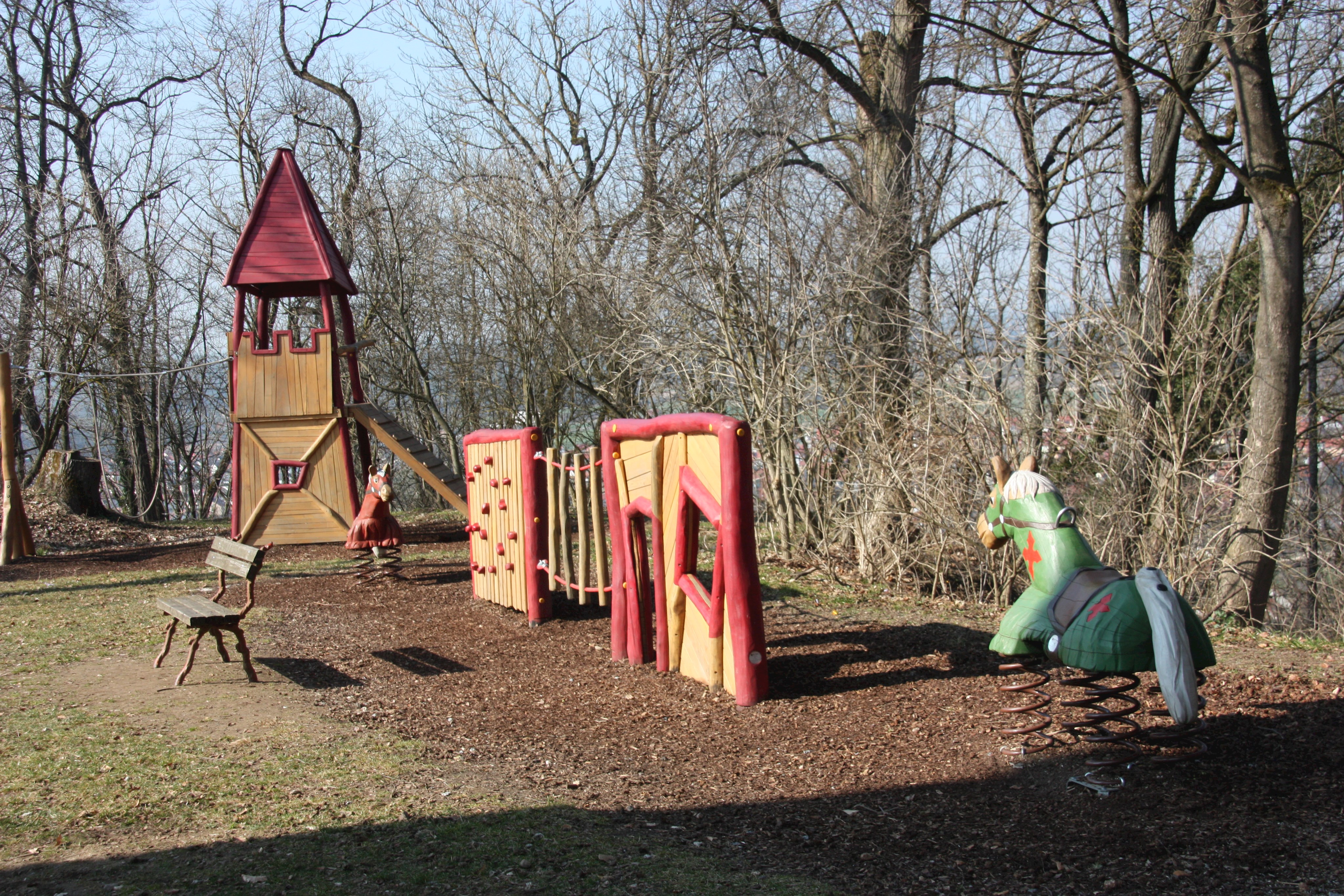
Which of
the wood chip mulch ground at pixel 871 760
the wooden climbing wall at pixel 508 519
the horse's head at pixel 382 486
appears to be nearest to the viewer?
the wood chip mulch ground at pixel 871 760

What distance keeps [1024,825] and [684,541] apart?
2.87 m

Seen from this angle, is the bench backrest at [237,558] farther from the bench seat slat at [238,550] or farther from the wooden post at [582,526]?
the wooden post at [582,526]

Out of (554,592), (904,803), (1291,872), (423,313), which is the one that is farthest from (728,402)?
(423,313)

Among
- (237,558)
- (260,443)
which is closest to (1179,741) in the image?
(237,558)

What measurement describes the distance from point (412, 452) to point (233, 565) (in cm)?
476

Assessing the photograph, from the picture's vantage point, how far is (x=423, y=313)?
2038 centimetres

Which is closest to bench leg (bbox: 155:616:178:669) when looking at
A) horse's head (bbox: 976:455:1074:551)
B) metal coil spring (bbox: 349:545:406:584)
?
metal coil spring (bbox: 349:545:406:584)

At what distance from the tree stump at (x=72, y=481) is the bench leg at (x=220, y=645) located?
442 inches

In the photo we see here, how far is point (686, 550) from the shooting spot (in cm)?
634

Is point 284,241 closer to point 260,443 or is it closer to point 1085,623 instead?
point 260,443

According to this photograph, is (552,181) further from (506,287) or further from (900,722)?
(900,722)

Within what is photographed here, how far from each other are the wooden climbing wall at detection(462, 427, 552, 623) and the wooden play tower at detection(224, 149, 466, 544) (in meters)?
2.01

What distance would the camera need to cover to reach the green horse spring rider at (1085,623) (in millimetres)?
3990

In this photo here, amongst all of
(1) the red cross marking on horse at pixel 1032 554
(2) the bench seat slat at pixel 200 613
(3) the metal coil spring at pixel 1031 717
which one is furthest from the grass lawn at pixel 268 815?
(1) the red cross marking on horse at pixel 1032 554
